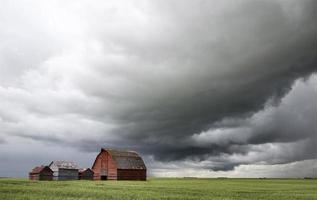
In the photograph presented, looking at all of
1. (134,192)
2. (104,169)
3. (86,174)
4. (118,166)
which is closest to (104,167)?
(104,169)

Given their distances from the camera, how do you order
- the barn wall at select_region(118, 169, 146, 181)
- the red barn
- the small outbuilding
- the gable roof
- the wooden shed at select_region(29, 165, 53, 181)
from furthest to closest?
the gable roof
the small outbuilding
the wooden shed at select_region(29, 165, 53, 181)
the red barn
the barn wall at select_region(118, 169, 146, 181)

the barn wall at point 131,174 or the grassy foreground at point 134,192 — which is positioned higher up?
the barn wall at point 131,174

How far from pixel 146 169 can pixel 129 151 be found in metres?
7.43

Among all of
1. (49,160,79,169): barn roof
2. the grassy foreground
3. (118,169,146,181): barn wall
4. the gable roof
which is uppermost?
(49,160,79,169): barn roof

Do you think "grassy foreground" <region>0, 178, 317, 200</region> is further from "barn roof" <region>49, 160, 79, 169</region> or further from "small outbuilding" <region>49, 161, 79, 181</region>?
"barn roof" <region>49, 160, 79, 169</region>

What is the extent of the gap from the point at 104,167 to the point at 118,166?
6264mm

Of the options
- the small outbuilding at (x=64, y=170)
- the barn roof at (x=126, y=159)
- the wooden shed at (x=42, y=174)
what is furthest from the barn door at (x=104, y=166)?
the wooden shed at (x=42, y=174)

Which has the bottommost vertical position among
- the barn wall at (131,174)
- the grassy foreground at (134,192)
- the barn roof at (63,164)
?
the grassy foreground at (134,192)

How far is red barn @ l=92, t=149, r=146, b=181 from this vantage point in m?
100

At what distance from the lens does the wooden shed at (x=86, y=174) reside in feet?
366

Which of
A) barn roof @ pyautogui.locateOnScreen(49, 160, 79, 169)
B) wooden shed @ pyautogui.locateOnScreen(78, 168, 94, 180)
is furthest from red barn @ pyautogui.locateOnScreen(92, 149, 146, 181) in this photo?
barn roof @ pyautogui.locateOnScreen(49, 160, 79, 169)

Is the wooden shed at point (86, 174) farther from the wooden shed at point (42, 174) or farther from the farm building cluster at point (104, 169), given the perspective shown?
the wooden shed at point (42, 174)

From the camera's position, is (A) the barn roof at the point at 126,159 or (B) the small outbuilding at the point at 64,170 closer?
(A) the barn roof at the point at 126,159

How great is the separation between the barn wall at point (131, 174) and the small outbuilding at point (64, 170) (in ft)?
60.2
